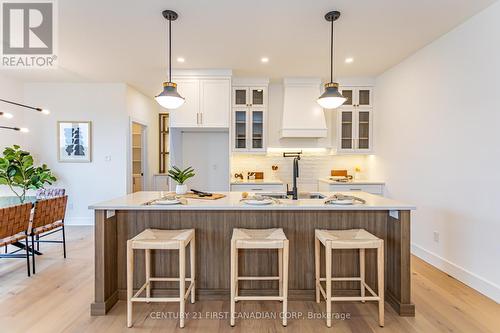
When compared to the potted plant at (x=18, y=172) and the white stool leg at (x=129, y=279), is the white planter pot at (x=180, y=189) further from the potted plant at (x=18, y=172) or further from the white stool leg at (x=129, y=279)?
the potted plant at (x=18, y=172)

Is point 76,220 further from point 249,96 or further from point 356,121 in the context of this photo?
point 356,121

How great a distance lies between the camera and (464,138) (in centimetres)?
283

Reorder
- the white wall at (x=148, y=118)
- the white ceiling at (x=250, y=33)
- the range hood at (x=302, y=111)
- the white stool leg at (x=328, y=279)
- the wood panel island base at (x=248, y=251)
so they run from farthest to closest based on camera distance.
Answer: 1. the white wall at (x=148, y=118)
2. the range hood at (x=302, y=111)
3. the white ceiling at (x=250, y=33)
4. the wood panel island base at (x=248, y=251)
5. the white stool leg at (x=328, y=279)

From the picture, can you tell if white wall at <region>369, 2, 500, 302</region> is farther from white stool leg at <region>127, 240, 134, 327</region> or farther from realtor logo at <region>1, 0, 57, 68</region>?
realtor logo at <region>1, 0, 57, 68</region>

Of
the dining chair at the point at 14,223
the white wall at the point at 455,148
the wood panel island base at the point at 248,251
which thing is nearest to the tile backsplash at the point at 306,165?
the white wall at the point at 455,148

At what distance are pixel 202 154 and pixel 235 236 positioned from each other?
3148 mm

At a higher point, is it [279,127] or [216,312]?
[279,127]

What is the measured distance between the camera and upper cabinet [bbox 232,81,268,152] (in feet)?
15.2

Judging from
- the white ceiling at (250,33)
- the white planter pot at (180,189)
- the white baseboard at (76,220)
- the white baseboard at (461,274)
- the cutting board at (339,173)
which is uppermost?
the white ceiling at (250,33)

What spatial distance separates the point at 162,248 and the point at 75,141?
403 cm

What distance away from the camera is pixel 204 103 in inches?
172

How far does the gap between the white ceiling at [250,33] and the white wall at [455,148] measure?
0.30m

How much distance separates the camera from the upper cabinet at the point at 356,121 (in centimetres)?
473

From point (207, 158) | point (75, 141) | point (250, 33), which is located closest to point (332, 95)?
point (250, 33)
